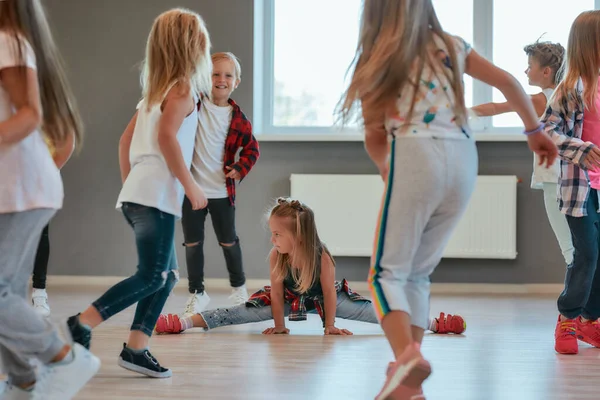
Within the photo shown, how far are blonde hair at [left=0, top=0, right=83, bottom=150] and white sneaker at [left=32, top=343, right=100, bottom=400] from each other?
1.57 ft

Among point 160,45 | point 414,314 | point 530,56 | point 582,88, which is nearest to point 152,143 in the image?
point 160,45

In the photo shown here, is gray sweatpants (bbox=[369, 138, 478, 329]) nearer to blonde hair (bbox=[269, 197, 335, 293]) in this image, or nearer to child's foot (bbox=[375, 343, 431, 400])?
child's foot (bbox=[375, 343, 431, 400])

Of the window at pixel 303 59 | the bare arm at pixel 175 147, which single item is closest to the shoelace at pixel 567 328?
the bare arm at pixel 175 147

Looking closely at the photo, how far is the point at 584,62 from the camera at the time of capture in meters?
2.75

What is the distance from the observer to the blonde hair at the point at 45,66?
5.56ft

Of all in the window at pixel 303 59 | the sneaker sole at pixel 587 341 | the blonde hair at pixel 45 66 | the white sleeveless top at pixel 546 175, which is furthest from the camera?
the window at pixel 303 59

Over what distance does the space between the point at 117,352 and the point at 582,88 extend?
1.78 meters

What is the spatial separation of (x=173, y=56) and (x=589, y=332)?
69.0 inches

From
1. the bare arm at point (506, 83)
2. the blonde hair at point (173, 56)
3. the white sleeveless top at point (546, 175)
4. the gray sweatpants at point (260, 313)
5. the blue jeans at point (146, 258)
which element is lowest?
the gray sweatpants at point (260, 313)

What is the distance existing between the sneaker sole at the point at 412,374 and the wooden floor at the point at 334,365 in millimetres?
441

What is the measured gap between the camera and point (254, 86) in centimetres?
511

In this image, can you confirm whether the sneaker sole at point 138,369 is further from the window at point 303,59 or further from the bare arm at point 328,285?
the window at point 303,59

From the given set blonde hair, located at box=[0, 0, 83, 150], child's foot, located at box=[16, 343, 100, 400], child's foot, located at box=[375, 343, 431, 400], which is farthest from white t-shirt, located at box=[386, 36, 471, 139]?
child's foot, located at box=[16, 343, 100, 400]

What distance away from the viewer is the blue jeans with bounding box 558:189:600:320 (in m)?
2.75
